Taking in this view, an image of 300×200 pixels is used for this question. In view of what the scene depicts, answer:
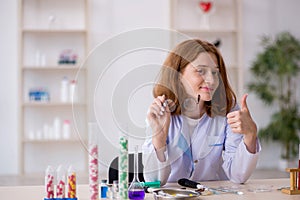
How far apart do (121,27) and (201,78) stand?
3.73m

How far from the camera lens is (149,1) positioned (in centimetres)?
539

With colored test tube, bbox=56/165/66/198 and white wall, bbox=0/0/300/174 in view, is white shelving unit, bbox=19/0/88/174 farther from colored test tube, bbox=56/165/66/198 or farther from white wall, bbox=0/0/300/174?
colored test tube, bbox=56/165/66/198

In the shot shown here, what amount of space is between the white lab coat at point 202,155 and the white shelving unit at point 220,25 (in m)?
3.33

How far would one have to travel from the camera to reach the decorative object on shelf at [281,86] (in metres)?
5.21

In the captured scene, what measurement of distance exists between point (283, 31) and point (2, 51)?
9.49ft

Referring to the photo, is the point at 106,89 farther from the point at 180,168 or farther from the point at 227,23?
the point at 227,23

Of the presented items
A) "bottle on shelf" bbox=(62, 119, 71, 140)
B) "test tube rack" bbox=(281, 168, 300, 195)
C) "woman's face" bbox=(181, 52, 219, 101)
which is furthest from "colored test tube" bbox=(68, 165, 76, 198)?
"bottle on shelf" bbox=(62, 119, 71, 140)

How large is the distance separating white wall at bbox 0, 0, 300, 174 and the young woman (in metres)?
3.49

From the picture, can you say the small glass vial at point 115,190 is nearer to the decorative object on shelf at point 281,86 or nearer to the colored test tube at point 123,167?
the colored test tube at point 123,167

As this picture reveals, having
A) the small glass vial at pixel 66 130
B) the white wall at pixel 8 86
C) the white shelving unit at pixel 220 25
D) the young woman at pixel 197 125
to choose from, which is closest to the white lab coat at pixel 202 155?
the young woman at pixel 197 125

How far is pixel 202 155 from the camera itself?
6.27 feet

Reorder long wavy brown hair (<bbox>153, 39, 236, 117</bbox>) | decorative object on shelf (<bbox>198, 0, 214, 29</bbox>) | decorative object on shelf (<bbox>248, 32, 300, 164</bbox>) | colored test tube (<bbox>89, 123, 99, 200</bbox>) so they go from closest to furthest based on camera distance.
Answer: colored test tube (<bbox>89, 123, 99, 200</bbox>) < long wavy brown hair (<bbox>153, 39, 236, 117</bbox>) < decorative object on shelf (<bbox>248, 32, 300, 164</bbox>) < decorative object on shelf (<bbox>198, 0, 214, 29</bbox>)

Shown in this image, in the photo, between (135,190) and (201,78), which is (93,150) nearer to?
(135,190)

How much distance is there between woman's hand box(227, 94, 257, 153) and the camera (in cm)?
179
